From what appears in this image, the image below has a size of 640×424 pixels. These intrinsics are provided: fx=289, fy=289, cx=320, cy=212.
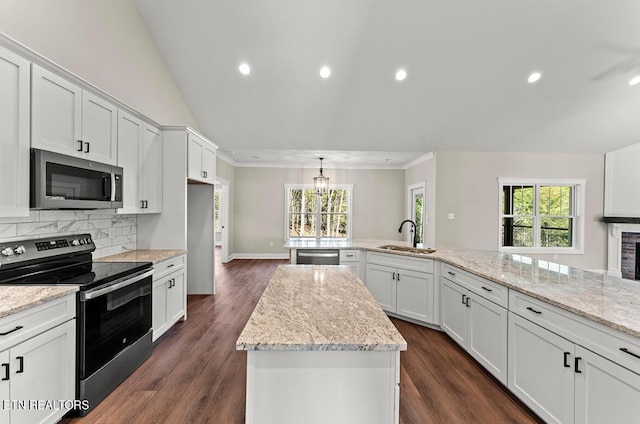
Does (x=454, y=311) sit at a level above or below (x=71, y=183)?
below

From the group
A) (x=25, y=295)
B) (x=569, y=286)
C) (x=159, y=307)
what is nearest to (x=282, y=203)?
(x=159, y=307)

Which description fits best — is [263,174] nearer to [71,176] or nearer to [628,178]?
[71,176]

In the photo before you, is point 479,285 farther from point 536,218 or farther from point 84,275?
point 536,218

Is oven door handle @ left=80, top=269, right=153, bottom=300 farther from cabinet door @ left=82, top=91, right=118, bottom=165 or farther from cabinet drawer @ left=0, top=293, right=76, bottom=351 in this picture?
cabinet door @ left=82, top=91, right=118, bottom=165

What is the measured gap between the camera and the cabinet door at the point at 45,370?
1.51 m

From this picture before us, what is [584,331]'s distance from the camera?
1.55m

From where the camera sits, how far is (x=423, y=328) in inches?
133

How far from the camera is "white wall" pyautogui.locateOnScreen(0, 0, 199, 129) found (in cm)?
228

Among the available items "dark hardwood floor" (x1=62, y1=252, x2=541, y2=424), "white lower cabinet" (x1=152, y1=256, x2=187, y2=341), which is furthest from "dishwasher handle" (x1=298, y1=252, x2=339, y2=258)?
"white lower cabinet" (x1=152, y1=256, x2=187, y2=341)

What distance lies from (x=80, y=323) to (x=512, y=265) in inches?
137

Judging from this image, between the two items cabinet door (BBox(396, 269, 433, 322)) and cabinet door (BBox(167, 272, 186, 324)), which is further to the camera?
cabinet door (BBox(396, 269, 433, 322))

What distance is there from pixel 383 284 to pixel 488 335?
4.61 ft

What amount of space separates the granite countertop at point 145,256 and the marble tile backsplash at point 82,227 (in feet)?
0.30

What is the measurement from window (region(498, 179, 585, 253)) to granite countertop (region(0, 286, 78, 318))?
22.2 ft
